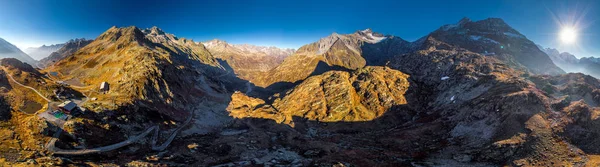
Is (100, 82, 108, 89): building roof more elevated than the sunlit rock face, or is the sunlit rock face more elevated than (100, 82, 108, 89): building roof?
(100, 82, 108, 89): building roof

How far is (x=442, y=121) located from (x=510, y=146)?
3961 cm

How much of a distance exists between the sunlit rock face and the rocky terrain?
0.80 m

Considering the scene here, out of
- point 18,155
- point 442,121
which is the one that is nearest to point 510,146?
point 442,121

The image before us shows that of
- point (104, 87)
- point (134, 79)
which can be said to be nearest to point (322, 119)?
point (134, 79)

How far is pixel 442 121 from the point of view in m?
113

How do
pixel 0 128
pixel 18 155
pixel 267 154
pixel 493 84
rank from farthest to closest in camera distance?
pixel 493 84
pixel 267 154
pixel 0 128
pixel 18 155

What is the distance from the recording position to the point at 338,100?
155m

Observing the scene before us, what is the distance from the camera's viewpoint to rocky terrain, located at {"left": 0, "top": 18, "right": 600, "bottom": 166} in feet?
222

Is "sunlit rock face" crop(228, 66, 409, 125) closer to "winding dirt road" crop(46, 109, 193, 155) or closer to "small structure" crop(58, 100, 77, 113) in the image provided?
"winding dirt road" crop(46, 109, 193, 155)

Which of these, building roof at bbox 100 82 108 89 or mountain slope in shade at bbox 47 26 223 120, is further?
mountain slope in shade at bbox 47 26 223 120

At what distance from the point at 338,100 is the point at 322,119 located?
66.7 ft

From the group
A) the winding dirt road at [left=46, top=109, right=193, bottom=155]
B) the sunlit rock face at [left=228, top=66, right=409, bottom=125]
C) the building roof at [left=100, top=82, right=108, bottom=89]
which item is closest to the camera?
the winding dirt road at [left=46, top=109, right=193, bottom=155]

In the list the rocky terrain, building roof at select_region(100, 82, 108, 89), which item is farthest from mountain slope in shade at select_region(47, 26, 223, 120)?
building roof at select_region(100, 82, 108, 89)

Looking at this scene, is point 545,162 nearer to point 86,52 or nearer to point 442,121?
point 442,121
